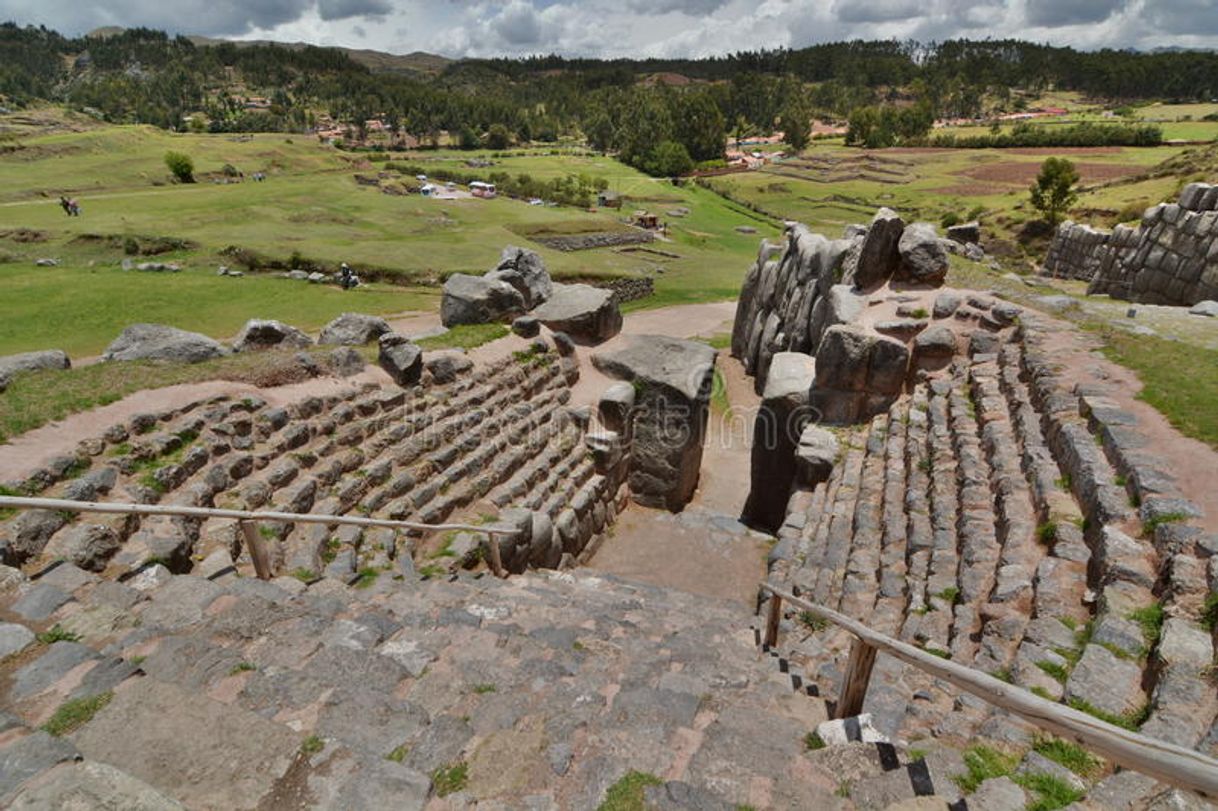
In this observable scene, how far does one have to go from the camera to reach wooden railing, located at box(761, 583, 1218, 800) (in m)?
2.47

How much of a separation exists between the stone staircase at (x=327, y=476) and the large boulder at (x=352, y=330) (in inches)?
160

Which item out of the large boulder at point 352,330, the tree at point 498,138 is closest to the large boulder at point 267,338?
the large boulder at point 352,330

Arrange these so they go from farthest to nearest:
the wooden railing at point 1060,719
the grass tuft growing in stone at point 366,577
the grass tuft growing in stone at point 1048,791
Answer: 1. the grass tuft growing in stone at point 366,577
2. the grass tuft growing in stone at point 1048,791
3. the wooden railing at point 1060,719

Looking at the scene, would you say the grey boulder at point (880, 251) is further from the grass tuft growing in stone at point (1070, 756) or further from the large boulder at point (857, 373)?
the grass tuft growing in stone at point (1070, 756)

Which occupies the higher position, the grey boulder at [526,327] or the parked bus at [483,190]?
the parked bus at [483,190]

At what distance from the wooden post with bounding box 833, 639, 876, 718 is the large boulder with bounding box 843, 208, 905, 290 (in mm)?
15071

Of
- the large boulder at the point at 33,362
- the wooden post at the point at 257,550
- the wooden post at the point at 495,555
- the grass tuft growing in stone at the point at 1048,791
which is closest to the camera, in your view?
the grass tuft growing in stone at the point at 1048,791

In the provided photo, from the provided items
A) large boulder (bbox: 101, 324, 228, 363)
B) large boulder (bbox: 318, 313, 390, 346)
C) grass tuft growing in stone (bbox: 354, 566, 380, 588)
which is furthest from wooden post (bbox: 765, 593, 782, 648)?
large boulder (bbox: 318, 313, 390, 346)

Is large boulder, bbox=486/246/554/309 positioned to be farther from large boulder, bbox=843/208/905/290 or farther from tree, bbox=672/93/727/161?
tree, bbox=672/93/727/161

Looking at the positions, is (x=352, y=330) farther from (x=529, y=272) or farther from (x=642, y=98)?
(x=642, y=98)

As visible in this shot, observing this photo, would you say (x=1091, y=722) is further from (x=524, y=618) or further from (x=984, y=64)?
(x=984, y=64)

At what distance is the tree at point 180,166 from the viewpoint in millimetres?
57094

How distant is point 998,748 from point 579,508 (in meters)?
9.73

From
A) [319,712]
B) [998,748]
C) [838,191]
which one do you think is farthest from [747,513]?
[838,191]
